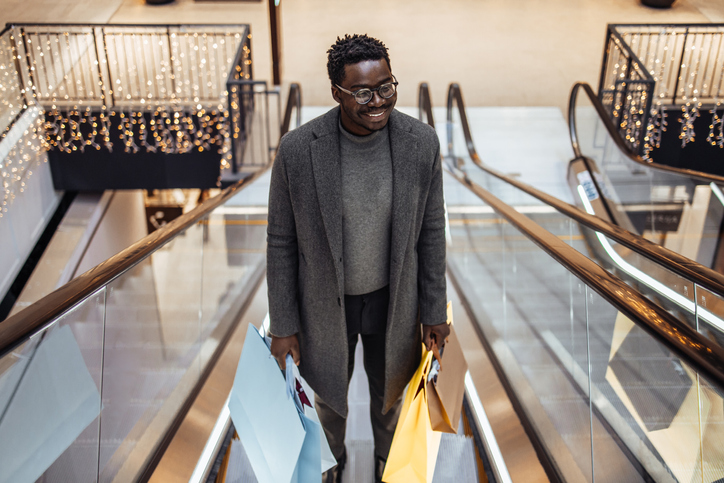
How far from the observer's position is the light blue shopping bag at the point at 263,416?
1572mm

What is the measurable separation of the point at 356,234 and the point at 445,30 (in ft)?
34.9

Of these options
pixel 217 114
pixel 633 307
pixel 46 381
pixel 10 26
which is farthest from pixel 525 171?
pixel 10 26

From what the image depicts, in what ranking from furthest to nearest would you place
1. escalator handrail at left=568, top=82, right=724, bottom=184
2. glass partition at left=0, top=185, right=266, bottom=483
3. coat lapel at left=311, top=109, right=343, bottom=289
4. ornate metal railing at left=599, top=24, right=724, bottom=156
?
ornate metal railing at left=599, top=24, right=724, bottom=156, escalator handrail at left=568, top=82, right=724, bottom=184, coat lapel at left=311, top=109, right=343, bottom=289, glass partition at left=0, top=185, right=266, bottom=483

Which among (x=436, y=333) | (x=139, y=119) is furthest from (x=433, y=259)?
(x=139, y=119)

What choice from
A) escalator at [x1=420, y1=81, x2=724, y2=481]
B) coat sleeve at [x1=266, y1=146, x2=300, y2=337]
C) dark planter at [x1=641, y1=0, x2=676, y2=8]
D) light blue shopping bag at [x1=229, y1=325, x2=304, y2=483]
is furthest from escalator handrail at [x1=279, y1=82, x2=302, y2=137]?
dark planter at [x1=641, y1=0, x2=676, y2=8]

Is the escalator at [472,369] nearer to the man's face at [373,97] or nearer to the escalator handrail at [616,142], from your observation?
the man's face at [373,97]

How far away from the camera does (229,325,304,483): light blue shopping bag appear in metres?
1.57

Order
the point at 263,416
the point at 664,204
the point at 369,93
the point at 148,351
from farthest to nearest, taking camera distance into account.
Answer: the point at 664,204 → the point at 148,351 → the point at 263,416 → the point at 369,93

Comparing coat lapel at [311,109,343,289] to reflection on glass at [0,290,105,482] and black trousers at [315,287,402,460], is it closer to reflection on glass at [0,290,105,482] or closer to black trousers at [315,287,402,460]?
black trousers at [315,287,402,460]

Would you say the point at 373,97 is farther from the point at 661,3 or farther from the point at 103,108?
the point at 661,3

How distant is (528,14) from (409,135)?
11.7m

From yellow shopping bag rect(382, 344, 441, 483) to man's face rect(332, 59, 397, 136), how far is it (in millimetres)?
815

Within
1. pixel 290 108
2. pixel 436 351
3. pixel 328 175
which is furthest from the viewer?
pixel 290 108

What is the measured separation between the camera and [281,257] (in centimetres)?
161
